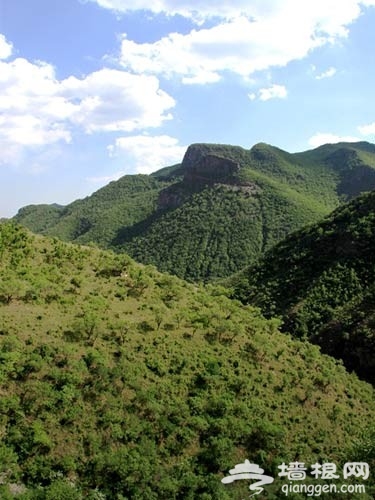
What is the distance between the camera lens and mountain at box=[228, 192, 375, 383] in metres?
61.7

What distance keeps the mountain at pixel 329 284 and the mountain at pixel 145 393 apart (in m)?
8.60

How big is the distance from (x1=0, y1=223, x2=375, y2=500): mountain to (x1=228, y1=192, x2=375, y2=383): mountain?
8604 millimetres

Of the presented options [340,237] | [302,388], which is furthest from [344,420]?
[340,237]

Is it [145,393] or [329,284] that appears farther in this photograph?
[329,284]

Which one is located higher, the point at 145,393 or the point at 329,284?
the point at 329,284

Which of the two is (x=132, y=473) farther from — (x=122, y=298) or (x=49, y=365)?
(x=122, y=298)

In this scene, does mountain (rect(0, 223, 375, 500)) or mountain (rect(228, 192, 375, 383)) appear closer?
mountain (rect(0, 223, 375, 500))

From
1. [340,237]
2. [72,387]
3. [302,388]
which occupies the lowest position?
[302,388]

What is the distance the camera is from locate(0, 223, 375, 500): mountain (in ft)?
104

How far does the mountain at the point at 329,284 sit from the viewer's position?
61719mm

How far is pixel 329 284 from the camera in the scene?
2899 inches

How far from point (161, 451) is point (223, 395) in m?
7.94

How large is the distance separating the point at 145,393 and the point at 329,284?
45469mm

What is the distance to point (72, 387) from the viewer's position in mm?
35781
